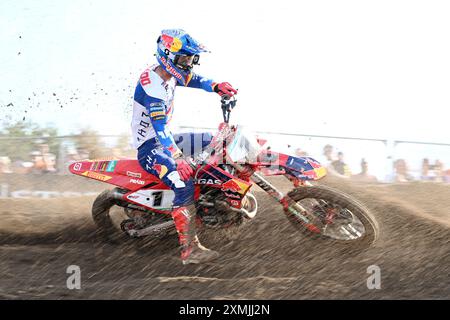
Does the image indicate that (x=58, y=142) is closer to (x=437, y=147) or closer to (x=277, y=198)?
(x=277, y=198)

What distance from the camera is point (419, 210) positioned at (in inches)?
280

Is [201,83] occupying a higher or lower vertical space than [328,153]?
higher

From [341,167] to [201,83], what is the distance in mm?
3300

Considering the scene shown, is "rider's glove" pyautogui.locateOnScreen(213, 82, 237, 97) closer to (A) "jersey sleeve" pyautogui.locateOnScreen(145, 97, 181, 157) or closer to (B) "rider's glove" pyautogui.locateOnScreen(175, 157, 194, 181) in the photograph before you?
(A) "jersey sleeve" pyautogui.locateOnScreen(145, 97, 181, 157)

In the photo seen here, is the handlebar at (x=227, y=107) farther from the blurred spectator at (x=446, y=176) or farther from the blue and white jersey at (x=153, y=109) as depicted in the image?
the blurred spectator at (x=446, y=176)

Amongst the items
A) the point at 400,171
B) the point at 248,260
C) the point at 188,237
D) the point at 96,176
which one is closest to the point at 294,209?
the point at 248,260

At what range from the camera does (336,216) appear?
18.8 ft

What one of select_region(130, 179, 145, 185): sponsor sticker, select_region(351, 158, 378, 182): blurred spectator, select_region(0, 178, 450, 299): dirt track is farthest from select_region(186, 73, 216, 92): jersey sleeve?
select_region(351, 158, 378, 182): blurred spectator

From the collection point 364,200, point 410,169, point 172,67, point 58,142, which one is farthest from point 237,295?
point 58,142

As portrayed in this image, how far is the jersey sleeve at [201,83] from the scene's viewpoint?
6.43m

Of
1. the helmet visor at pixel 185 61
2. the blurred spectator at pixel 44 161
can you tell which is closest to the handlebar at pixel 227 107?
the helmet visor at pixel 185 61

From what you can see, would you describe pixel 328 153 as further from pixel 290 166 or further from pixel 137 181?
pixel 137 181
